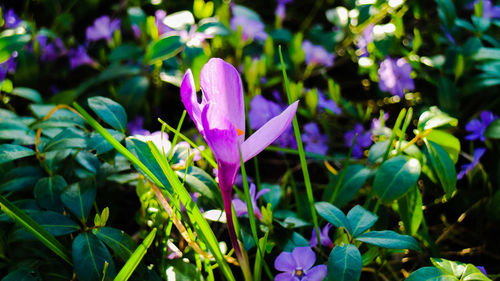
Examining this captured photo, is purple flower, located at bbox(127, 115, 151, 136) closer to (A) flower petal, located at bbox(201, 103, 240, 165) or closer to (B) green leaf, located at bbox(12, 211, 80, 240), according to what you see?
(B) green leaf, located at bbox(12, 211, 80, 240)

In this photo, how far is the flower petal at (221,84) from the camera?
62cm

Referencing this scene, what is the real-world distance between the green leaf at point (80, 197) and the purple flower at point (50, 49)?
910 mm

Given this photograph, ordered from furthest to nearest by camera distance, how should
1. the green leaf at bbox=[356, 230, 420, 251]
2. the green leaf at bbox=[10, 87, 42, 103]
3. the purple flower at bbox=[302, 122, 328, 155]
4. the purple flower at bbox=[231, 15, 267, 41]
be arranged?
1. the purple flower at bbox=[231, 15, 267, 41]
2. the purple flower at bbox=[302, 122, 328, 155]
3. the green leaf at bbox=[10, 87, 42, 103]
4. the green leaf at bbox=[356, 230, 420, 251]

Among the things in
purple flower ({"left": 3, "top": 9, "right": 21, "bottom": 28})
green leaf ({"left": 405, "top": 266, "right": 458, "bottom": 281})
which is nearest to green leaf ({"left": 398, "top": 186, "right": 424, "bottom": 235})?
green leaf ({"left": 405, "top": 266, "right": 458, "bottom": 281})

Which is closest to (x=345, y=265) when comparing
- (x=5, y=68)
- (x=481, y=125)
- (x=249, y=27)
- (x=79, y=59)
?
(x=481, y=125)

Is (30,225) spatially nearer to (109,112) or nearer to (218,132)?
(109,112)

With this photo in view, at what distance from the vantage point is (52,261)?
0.78 metres

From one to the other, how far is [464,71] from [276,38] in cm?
66

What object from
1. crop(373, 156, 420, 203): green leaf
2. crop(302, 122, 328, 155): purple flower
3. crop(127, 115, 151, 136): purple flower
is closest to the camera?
crop(373, 156, 420, 203): green leaf

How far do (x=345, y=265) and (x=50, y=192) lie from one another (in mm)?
592

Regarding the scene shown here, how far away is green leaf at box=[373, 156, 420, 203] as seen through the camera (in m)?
0.80

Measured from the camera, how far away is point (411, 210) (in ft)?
2.79

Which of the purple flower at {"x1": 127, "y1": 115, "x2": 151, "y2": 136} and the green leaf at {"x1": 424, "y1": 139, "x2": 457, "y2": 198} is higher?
the green leaf at {"x1": 424, "y1": 139, "x2": 457, "y2": 198}

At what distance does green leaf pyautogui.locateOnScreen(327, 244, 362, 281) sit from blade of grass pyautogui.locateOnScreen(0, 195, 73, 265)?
464 mm
